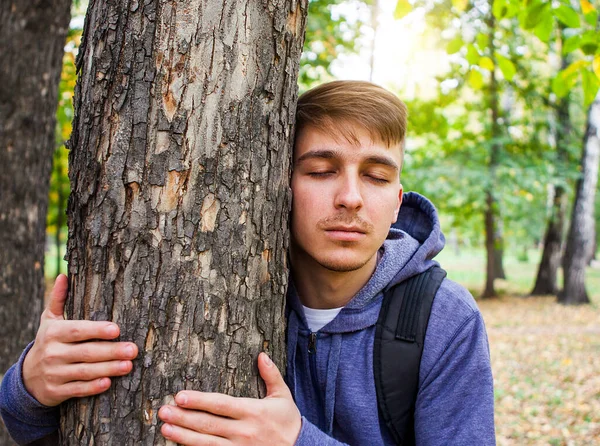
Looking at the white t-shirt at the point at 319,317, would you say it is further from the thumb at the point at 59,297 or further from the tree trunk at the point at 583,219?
the tree trunk at the point at 583,219

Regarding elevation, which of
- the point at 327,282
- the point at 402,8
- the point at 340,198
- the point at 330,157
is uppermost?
the point at 402,8

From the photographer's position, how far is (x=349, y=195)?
1.81m

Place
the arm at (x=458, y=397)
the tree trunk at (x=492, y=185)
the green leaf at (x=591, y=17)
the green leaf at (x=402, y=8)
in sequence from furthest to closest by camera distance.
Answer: the tree trunk at (x=492, y=185) → the green leaf at (x=402, y=8) → the green leaf at (x=591, y=17) → the arm at (x=458, y=397)

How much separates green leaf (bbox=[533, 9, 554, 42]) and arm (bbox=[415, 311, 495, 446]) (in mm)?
2013

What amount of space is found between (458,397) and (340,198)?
79 centimetres

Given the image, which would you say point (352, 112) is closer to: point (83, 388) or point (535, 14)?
point (83, 388)

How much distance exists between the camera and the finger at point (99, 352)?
4.66ft

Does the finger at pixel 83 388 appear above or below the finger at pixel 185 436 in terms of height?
above

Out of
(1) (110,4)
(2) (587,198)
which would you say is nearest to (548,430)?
(1) (110,4)

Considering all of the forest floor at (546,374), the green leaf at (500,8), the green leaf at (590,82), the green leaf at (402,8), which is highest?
the green leaf at (500,8)

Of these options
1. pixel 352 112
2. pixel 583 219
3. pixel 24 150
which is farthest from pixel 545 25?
pixel 583 219

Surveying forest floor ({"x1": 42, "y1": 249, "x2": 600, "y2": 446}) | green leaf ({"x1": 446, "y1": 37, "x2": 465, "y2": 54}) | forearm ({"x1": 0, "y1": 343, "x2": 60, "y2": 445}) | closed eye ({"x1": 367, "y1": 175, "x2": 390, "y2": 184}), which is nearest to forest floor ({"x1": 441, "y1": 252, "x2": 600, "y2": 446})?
forest floor ({"x1": 42, "y1": 249, "x2": 600, "y2": 446})

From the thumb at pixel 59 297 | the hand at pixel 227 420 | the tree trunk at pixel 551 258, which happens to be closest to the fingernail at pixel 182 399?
the hand at pixel 227 420

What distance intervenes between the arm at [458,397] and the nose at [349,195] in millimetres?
568
